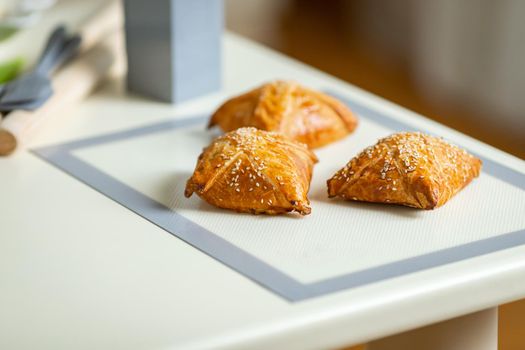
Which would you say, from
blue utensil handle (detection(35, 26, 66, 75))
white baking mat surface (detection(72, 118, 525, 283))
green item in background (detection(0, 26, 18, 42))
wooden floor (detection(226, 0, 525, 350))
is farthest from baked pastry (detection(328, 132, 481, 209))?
wooden floor (detection(226, 0, 525, 350))

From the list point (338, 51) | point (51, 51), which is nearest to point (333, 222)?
point (51, 51)

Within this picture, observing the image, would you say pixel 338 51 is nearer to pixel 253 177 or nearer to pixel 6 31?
pixel 6 31

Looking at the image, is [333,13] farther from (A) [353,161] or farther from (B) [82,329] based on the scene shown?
(B) [82,329]

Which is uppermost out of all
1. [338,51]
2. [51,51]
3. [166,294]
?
[51,51]

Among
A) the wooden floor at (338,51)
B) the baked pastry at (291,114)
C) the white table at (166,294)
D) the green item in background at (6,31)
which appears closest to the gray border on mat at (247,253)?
the white table at (166,294)

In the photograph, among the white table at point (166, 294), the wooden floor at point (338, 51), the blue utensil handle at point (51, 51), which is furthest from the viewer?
the wooden floor at point (338, 51)

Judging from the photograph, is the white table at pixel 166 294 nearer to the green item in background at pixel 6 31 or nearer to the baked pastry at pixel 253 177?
the baked pastry at pixel 253 177

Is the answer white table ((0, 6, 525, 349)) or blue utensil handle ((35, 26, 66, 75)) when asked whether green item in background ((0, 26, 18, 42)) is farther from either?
white table ((0, 6, 525, 349))
